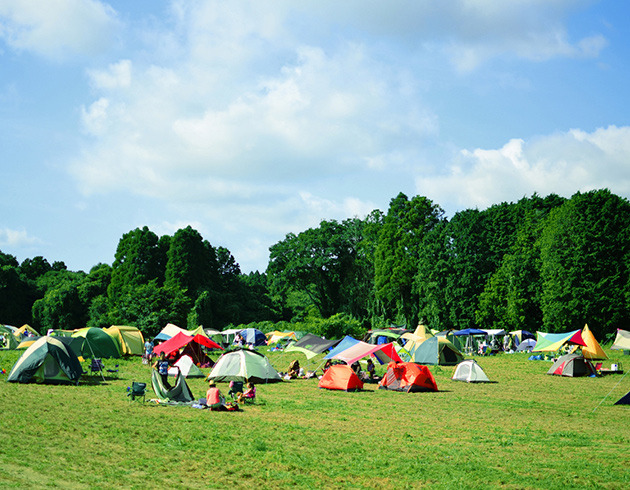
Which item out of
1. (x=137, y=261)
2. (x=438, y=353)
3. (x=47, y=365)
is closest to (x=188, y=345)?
(x=47, y=365)

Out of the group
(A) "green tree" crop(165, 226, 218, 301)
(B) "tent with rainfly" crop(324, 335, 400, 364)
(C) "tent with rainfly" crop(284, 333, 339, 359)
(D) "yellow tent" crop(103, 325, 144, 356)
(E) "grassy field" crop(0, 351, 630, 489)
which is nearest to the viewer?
(E) "grassy field" crop(0, 351, 630, 489)

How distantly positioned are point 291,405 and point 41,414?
6.95m

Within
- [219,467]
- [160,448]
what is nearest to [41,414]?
[160,448]

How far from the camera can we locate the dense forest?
44031 mm

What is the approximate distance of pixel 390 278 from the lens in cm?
5938

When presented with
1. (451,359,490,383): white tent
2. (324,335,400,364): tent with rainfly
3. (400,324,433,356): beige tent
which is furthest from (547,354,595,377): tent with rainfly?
(400,324,433,356): beige tent

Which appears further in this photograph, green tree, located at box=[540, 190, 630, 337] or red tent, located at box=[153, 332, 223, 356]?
green tree, located at box=[540, 190, 630, 337]

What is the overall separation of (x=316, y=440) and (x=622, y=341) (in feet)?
111

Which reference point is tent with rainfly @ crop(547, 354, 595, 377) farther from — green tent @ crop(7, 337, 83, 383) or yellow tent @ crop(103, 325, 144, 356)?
yellow tent @ crop(103, 325, 144, 356)

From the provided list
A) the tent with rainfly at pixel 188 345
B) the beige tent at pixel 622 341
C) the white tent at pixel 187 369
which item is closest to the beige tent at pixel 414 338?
the beige tent at pixel 622 341

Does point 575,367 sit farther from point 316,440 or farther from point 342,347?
point 316,440

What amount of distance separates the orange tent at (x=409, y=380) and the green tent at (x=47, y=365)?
37.9 feet

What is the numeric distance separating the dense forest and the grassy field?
85.2 feet

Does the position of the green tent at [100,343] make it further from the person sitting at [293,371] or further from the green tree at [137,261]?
the green tree at [137,261]
